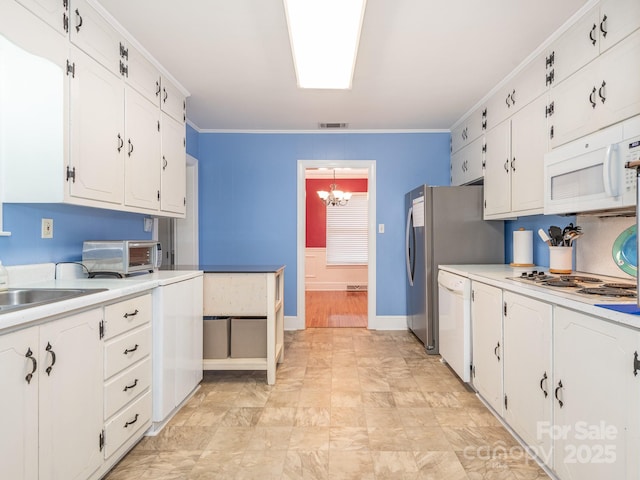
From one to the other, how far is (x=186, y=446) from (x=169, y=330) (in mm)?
635

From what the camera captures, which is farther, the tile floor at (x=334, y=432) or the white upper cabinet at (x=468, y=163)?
the white upper cabinet at (x=468, y=163)

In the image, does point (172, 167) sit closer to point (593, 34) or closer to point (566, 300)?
point (566, 300)

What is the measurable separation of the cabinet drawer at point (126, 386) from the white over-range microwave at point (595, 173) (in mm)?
2456

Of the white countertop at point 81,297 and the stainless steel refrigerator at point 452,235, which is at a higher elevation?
the stainless steel refrigerator at point 452,235

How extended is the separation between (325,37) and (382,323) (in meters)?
3.36

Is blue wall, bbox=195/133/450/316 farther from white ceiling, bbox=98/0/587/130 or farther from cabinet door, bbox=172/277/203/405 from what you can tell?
cabinet door, bbox=172/277/203/405

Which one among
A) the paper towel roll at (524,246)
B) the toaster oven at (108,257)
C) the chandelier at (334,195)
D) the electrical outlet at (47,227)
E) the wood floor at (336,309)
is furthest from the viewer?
the chandelier at (334,195)

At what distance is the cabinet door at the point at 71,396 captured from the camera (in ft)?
4.25

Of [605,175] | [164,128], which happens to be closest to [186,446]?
[164,128]

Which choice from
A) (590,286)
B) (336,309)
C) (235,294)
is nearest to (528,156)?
(590,286)

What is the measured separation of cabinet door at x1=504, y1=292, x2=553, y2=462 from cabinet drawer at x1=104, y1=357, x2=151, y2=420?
1993 mm

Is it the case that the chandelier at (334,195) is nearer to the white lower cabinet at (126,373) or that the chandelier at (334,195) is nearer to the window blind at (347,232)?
the window blind at (347,232)

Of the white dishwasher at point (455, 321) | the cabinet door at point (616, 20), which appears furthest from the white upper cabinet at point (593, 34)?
the white dishwasher at point (455, 321)

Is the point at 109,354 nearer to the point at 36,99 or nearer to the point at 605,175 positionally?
the point at 36,99
